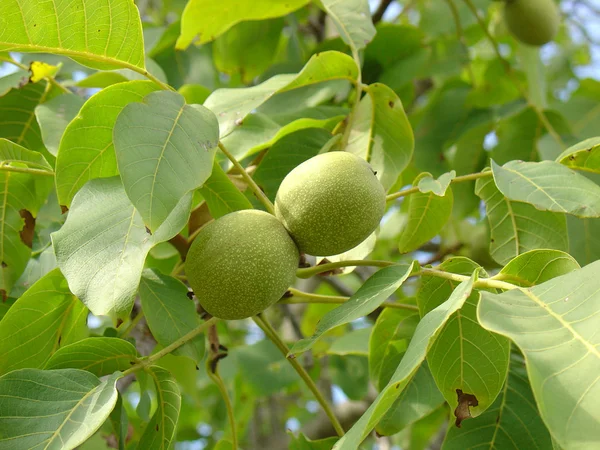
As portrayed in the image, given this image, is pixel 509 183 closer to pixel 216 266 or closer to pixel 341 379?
pixel 216 266

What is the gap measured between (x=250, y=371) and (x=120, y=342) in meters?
1.21

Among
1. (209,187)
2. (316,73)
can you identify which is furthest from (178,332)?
(316,73)

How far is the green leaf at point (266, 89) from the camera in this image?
1.00 m

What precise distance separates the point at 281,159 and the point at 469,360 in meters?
0.51

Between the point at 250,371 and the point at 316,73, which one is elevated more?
the point at 316,73

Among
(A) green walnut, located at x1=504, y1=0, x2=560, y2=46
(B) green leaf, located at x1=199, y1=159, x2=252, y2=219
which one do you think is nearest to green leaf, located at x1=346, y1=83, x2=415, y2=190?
(B) green leaf, located at x1=199, y1=159, x2=252, y2=219

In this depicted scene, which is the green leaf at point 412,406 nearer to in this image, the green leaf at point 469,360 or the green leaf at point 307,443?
the green leaf at point 307,443

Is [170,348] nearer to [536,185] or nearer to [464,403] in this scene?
[464,403]

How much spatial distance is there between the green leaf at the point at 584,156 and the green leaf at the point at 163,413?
70cm

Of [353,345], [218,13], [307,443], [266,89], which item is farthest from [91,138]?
[353,345]

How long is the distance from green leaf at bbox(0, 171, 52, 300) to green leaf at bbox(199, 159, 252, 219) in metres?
0.32

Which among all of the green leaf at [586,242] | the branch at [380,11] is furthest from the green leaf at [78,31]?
the branch at [380,11]

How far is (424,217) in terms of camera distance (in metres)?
1.17

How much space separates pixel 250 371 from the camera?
210 centimetres
